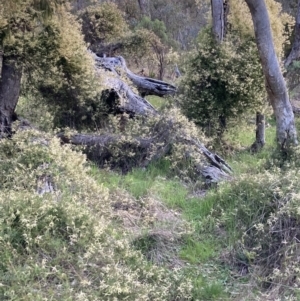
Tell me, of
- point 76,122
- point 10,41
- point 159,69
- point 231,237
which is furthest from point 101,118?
point 159,69

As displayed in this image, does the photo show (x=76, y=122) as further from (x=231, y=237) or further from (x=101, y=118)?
(x=231, y=237)

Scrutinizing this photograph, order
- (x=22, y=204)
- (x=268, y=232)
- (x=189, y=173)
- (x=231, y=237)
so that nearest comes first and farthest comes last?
(x=22, y=204) < (x=268, y=232) < (x=231, y=237) < (x=189, y=173)

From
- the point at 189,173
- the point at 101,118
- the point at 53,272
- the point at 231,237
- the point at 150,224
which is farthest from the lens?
the point at 101,118

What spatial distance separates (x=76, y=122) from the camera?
27.2 ft

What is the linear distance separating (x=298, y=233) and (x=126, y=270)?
1.55m

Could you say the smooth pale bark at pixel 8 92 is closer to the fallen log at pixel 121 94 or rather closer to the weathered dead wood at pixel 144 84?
the fallen log at pixel 121 94

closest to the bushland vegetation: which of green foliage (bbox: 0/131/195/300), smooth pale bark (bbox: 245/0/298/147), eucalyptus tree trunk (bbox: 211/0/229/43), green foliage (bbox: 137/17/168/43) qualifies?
green foliage (bbox: 0/131/195/300)

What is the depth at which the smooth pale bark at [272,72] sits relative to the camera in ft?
21.1

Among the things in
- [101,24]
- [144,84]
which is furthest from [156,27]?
[144,84]

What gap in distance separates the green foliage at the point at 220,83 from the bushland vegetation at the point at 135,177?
0.03m

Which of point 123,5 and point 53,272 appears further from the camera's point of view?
point 123,5

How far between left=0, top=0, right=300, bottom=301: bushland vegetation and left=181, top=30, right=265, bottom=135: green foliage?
26 mm

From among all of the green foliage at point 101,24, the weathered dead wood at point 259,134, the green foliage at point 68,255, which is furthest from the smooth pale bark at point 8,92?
the green foliage at point 101,24

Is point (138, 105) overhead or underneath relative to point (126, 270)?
overhead
